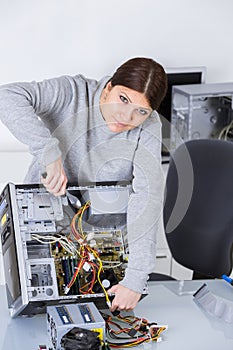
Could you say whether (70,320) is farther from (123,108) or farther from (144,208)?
(123,108)

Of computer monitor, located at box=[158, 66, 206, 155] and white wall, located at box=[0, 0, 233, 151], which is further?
computer monitor, located at box=[158, 66, 206, 155]

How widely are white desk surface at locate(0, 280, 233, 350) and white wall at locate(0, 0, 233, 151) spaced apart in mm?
1553

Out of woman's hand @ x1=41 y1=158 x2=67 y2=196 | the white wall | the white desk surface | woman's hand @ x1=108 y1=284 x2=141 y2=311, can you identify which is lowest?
the white desk surface

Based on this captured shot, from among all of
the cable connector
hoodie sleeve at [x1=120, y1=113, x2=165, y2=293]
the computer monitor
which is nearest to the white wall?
the computer monitor

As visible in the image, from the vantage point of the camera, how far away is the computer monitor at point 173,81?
134 inches

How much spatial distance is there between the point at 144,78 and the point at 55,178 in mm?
346

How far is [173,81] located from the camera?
135 inches

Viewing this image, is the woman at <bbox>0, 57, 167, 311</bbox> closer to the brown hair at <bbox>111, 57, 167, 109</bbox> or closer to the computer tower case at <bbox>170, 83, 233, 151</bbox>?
the brown hair at <bbox>111, 57, 167, 109</bbox>

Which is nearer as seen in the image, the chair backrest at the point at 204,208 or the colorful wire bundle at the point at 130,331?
the colorful wire bundle at the point at 130,331

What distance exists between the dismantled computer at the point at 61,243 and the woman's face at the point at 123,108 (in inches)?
7.4

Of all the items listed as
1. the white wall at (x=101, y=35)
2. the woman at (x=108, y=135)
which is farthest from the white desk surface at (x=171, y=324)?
the white wall at (x=101, y=35)

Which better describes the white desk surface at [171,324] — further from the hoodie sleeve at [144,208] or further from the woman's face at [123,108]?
the woman's face at [123,108]

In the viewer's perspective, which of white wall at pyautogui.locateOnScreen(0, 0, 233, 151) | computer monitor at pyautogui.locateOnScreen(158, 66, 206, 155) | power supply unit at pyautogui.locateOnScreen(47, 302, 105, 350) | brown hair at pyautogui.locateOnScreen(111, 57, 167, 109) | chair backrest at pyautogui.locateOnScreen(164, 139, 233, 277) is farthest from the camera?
computer monitor at pyautogui.locateOnScreen(158, 66, 206, 155)

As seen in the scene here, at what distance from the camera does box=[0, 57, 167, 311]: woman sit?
70.1 inches
